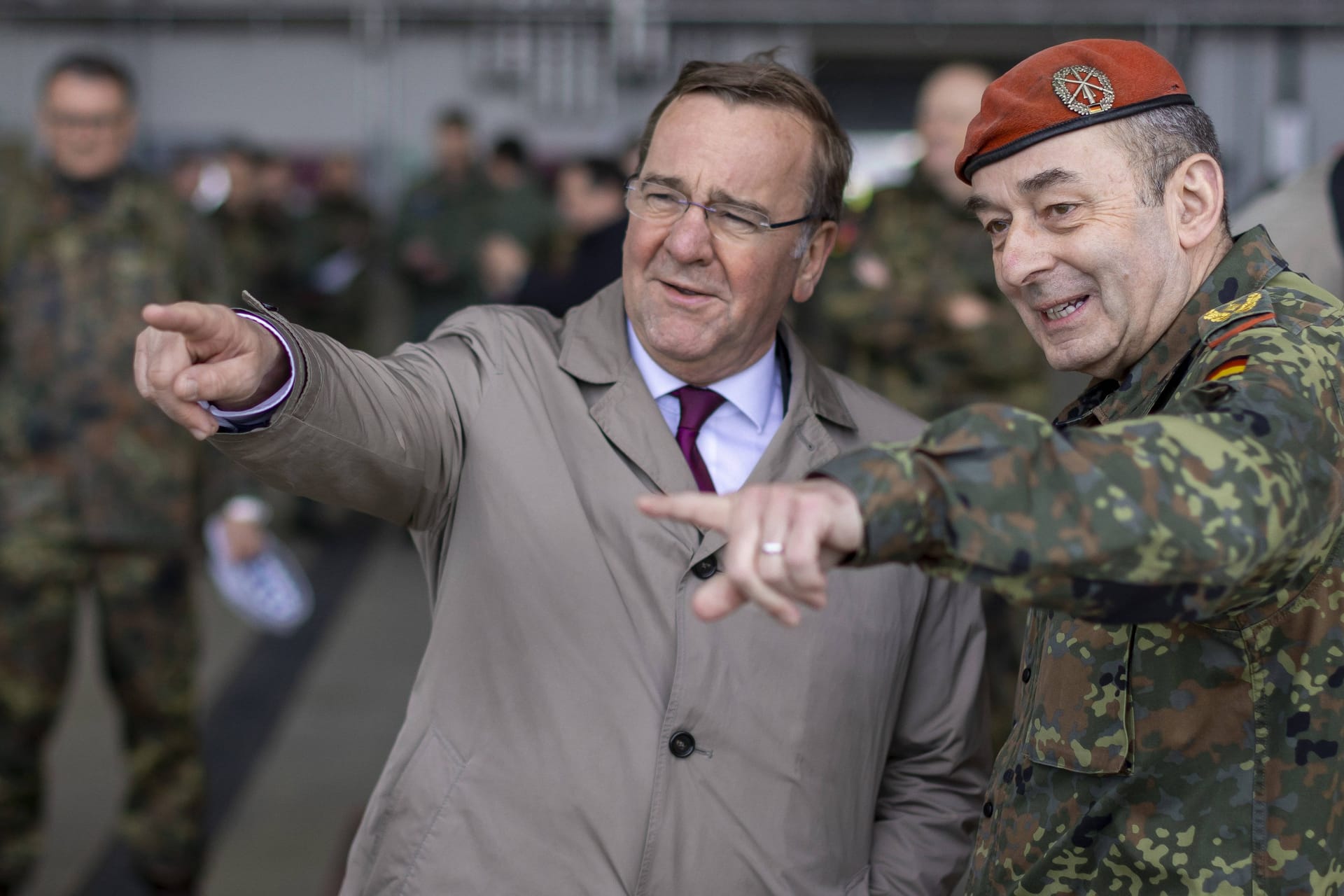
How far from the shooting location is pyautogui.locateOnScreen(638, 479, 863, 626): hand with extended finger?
1124mm

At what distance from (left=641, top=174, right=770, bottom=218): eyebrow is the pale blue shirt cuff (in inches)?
26.9

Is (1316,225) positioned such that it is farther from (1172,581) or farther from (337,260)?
(337,260)

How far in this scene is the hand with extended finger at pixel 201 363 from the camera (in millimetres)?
1476

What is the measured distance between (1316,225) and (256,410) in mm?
2237

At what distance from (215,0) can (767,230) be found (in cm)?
798

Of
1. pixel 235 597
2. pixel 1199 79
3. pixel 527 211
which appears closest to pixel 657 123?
pixel 235 597

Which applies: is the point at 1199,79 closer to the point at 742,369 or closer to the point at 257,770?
the point at 257,770

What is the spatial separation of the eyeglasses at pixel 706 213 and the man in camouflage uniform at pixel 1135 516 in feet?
1.47

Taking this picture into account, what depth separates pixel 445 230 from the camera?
7.98 metres

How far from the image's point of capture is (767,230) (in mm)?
2113

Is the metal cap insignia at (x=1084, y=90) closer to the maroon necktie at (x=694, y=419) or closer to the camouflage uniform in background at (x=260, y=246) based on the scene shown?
the maroon necktie at (x=694, y=419)

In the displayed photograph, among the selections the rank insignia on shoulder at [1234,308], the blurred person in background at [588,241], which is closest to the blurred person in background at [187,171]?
the blurred person in background at [588,241]

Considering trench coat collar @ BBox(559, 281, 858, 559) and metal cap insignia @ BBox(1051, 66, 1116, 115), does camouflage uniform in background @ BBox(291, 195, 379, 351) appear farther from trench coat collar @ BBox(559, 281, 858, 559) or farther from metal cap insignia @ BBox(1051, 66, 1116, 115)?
metal cap insignia @ BBox(1051, 66, 1116, 115)

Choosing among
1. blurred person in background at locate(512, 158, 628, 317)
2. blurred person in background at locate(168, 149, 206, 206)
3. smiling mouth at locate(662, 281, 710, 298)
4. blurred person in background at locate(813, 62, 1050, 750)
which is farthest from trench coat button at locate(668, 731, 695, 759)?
blurred person in background at locate(168, 149, 206, 206)
